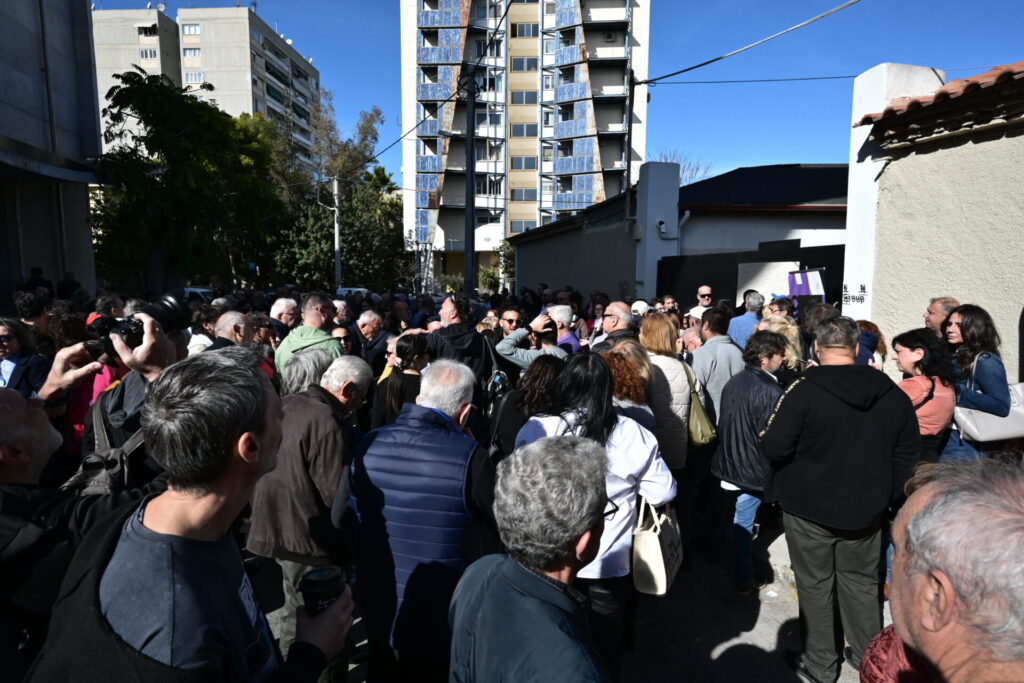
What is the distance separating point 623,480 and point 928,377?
7.44 ft

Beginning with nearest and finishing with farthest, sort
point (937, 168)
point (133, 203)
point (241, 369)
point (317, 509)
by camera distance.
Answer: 1. point (241, 369)
2. point (317, 509)
3. point (937, 168)
4. point (133, 203)

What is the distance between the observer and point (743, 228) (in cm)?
1204

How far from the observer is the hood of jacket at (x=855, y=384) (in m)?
2.91

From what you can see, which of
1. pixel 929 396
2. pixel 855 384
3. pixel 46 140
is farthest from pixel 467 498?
pixel 46 140

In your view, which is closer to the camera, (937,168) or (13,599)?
(13,599)

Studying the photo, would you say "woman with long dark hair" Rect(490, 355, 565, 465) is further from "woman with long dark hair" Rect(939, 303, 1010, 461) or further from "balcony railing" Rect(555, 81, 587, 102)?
"balcony railing" Rect(555, 81, 587, 102)

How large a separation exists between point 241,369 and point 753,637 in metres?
3.45

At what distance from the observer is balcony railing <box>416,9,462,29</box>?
4356cm

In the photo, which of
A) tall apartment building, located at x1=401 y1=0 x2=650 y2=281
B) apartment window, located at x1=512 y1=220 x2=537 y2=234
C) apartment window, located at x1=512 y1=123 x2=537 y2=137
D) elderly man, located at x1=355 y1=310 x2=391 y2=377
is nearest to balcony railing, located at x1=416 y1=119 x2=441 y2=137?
tall apartment building, located at x1=401 y1=0 x2=650 y2=281

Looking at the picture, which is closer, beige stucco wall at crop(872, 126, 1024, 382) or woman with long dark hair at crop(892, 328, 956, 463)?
woman with long dark hair at crop(892, 328, 956, 463)

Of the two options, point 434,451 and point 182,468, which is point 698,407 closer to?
point 434,451

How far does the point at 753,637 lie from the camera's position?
11.8 feet

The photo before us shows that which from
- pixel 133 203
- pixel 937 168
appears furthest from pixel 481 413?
pixel 133 203

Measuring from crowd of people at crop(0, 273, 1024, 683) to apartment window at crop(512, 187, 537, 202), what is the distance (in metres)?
43.6
